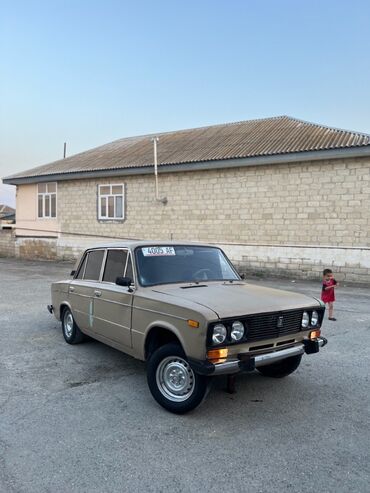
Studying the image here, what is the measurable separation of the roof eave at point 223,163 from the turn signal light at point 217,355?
38.5 ft

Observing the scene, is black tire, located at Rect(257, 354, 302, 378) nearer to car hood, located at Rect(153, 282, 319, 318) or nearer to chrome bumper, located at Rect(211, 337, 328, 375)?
chrome bumper, located at Rect(211, 337, 328, 375)

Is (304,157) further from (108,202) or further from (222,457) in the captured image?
(222,457)

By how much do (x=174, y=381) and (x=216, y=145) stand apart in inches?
601

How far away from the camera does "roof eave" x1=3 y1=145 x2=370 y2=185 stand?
44.7 ft

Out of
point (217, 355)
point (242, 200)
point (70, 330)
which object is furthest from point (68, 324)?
point (242, 200)

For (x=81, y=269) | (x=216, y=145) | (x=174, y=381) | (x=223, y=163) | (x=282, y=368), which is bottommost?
(x=282, y=368)

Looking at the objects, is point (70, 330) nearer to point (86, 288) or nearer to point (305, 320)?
point (86, 288)

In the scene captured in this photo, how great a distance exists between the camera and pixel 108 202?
20094mm

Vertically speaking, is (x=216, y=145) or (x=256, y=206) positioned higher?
(x=216, y=145)

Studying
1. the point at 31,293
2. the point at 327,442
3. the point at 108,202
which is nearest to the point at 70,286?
the point at 327,442

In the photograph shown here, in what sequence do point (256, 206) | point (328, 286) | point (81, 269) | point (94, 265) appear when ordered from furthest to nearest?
point (256, 206) → point (328, 286) → point (81, 269) → point (94, 265)

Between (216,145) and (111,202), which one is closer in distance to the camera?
(216,145)

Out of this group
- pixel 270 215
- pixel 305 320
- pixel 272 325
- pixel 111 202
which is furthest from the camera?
pixel 111 202

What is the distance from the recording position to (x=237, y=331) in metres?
3.66
